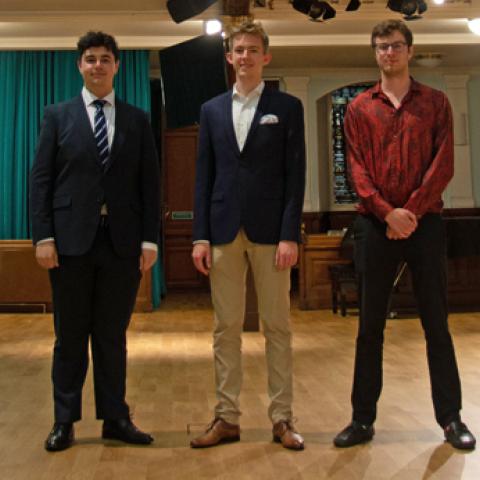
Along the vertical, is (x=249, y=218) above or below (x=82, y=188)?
below

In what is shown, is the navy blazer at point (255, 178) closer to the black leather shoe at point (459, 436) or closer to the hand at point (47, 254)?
the hand at point (47, 254)

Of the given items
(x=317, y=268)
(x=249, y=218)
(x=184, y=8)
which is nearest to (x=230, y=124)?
(x=249, y=218)

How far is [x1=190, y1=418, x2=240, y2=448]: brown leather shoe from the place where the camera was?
2197 mm

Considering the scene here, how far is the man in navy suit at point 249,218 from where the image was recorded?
2.21 metres

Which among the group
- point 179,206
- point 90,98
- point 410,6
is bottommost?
point 90,98

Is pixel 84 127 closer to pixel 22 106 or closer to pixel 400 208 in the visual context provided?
pixel 400 208

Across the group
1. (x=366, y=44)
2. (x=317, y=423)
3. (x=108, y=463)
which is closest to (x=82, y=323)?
(x=108, y=463)

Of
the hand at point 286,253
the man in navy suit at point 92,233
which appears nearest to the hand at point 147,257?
the man in navy suit at point 92,233

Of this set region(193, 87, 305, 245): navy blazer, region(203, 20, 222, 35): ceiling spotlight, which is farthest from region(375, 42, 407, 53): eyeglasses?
region(203, 20, 222, 35): ceiling spotlight

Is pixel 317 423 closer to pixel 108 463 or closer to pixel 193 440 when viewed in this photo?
pixel 193 440

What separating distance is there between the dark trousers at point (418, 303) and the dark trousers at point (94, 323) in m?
0.80

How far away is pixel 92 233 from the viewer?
2.21 meters

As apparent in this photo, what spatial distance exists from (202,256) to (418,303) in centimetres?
74

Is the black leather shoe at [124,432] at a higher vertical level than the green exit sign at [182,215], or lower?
lower
